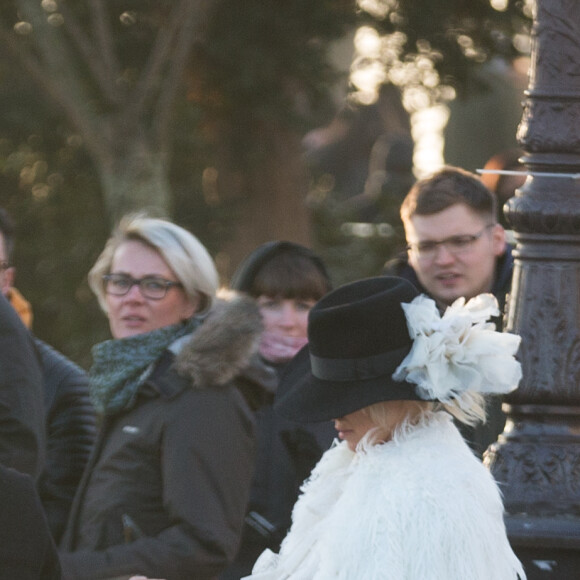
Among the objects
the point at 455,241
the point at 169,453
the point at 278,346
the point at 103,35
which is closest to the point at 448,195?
the point at 455,241

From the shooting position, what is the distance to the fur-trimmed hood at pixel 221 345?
4641 millimetres

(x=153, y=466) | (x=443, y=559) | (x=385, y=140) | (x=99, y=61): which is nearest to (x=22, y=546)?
(x=443, y=559)

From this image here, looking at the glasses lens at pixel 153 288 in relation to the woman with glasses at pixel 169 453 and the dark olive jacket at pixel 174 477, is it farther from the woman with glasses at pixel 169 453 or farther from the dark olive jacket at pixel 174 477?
the dark olive jacket at pixel 174 477

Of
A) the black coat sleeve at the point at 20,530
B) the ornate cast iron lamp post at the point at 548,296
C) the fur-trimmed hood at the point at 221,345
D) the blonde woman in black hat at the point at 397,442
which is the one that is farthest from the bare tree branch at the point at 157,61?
the black coat sleeve at the point at 20,530

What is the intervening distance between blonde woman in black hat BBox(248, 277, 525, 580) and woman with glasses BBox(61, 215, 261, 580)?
754 mm

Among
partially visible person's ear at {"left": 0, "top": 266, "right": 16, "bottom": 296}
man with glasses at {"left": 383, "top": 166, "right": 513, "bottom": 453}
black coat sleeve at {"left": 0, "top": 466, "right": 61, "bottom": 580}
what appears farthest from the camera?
partially visible person's ear at {"left": 0, "top": 266, "right": 16, "bottom": 296}

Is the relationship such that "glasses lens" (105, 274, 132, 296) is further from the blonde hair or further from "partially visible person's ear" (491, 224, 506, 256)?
the blonde hair

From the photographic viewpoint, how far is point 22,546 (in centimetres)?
292

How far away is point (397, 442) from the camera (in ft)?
11.4

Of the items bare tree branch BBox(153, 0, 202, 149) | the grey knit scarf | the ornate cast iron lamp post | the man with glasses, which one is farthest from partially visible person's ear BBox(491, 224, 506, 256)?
bare tree branch BBox(153, 0, 202, 149)

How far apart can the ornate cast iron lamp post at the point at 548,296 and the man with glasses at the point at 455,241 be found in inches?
27.8

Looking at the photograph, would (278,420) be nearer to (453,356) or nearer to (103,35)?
(453,356)

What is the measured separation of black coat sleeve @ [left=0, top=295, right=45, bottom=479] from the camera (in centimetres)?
432

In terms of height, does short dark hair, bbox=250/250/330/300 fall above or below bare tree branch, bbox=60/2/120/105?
below
